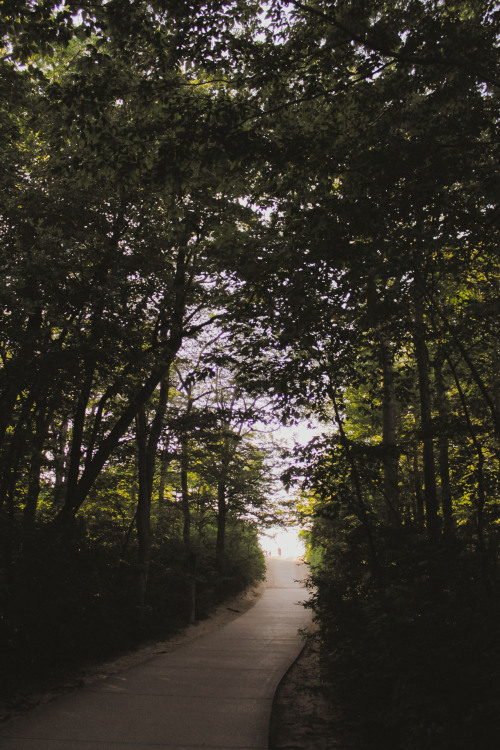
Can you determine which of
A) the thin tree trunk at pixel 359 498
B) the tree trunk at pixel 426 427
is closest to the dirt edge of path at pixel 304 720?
the thin tree trunk at pixel 359 498

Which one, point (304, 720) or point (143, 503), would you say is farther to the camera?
point (143, 503)

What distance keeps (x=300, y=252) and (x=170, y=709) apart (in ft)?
18.6

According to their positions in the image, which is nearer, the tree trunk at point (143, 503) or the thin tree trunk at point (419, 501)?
the thin tree trunk at point (419, 501)

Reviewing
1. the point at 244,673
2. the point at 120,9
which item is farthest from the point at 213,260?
the point at 244,673

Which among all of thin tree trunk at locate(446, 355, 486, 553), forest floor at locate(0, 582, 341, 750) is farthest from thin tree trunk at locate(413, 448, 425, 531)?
forest floor at locate(0, 582, 341, 750)

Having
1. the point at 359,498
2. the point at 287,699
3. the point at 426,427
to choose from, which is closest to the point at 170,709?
the point at 287,699

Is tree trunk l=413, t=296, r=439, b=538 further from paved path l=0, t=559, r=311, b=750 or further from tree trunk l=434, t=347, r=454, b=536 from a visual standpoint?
paved path l=0, t=559, r=311, b=750

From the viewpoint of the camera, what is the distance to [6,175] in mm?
8070

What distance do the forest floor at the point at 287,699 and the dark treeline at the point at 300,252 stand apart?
0.40m

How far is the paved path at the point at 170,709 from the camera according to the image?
4.73 m

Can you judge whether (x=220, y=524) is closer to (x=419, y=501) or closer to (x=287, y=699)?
(x=419, y=501)

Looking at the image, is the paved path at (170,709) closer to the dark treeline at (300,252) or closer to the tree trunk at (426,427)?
the dark treeline at (300,252)

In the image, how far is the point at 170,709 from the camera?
5797 mm

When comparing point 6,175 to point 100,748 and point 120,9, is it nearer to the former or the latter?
point 120,9
